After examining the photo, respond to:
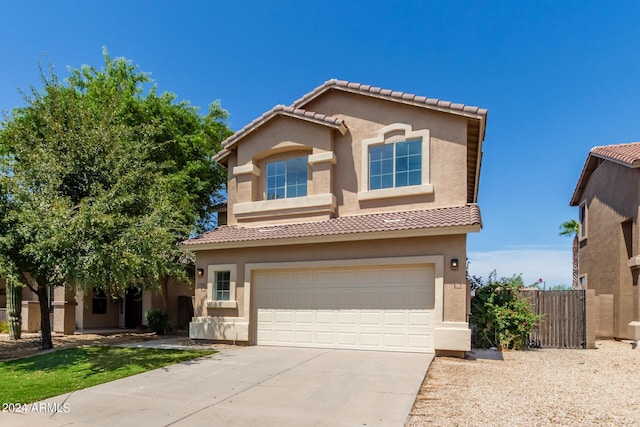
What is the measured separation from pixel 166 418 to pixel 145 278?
839cm

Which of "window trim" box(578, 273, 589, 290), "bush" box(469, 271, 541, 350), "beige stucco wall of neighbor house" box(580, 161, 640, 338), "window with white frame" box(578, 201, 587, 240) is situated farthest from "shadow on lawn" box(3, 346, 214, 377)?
"window with white frame" box(578, 201, 587, 240)

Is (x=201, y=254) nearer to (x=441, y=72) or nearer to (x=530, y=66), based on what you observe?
(x=441, y=72)

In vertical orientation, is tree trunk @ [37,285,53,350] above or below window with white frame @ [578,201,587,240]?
below

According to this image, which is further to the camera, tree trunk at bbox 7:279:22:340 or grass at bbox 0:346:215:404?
tree trunk at bbox 7:279:22:340

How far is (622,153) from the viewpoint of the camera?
17.2 meters

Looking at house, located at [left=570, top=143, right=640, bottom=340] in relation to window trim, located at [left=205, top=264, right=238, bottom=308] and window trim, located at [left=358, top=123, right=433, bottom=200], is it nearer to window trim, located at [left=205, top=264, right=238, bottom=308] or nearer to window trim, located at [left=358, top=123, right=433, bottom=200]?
window trim, located at [left=358, top=123, right=433, bottom=200]

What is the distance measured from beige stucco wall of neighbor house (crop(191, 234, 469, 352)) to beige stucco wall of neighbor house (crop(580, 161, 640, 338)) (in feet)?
29.3

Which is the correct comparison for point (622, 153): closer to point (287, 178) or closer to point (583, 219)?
point (583, 219)

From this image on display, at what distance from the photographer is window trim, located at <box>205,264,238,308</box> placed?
13570 millimetres

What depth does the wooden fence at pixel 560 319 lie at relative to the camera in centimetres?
1365

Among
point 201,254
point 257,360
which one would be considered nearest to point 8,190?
point 201,254

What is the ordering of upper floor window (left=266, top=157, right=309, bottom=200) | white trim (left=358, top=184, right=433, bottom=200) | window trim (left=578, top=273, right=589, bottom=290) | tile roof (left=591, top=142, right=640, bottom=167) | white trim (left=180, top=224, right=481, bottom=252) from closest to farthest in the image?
white trim (left=180, top=224, right=481, bottom=252) → white trim (left=358, top=184, right=433, bottom=200) → upper floor window (left=266, top=157, right=309, bottom=200) → tile roof (left=591, top=142, right=640, bottom=167) → window trim (left=578, top=273, right=589, bottom=290)

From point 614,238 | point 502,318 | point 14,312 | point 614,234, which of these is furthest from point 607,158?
point 14,312

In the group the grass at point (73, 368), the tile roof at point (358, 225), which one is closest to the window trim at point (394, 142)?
the tile roof at point (358, 225)
